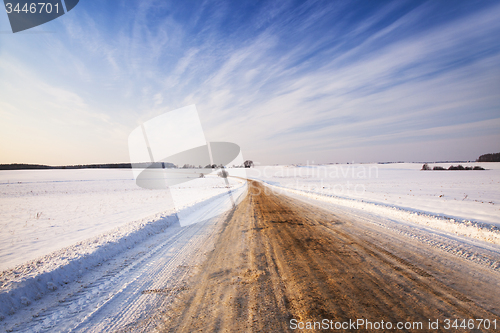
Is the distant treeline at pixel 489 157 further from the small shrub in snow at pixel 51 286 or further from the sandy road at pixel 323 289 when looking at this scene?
the small shrub in snow at pixel 51 286

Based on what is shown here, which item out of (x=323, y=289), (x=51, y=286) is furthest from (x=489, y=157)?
(x=51, y=286)

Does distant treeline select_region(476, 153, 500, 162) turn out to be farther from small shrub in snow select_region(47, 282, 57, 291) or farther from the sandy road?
small shrub in snow select_region(47, 282, 57, 291)

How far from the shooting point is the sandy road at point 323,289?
2.44 metres

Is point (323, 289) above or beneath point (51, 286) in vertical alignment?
beneath

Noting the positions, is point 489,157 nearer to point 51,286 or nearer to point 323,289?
point 323,289

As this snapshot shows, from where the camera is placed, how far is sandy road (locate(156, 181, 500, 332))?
2.44m

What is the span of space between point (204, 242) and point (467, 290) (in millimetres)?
5239

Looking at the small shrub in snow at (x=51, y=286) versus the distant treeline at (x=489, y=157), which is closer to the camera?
the small shrub in snow at (x=51, y=286)

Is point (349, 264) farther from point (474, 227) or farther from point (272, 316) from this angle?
point (474, 227)

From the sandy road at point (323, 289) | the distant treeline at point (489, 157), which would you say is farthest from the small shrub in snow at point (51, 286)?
the distant treeline at point (489, 157)

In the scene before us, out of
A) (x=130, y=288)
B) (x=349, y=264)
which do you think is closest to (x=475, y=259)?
(x=349, y=264)

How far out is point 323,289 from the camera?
9.93 feet

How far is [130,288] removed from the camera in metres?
3.30

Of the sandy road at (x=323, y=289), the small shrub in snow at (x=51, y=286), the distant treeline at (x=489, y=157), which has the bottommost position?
the distant treeline at (x=489, y=157)
